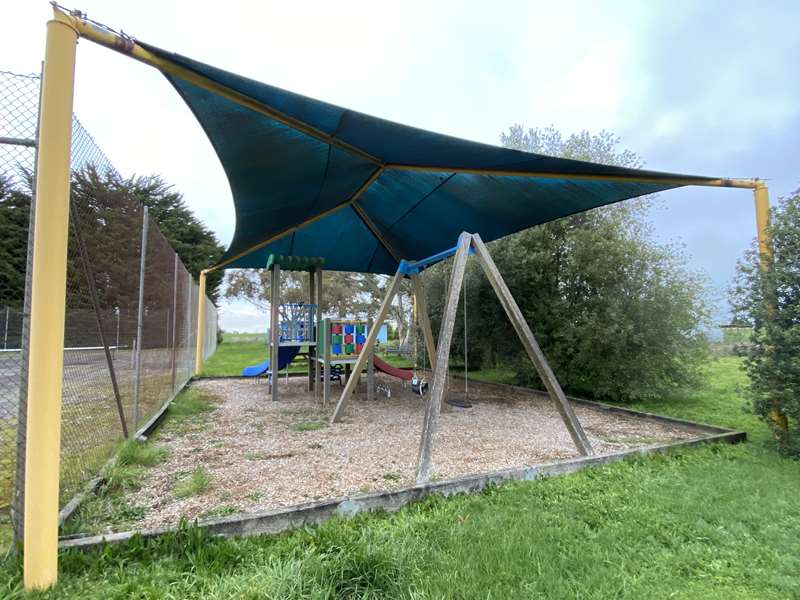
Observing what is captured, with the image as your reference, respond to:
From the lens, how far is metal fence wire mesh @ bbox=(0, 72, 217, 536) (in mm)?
2027

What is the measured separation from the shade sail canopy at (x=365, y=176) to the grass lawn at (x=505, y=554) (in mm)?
2505

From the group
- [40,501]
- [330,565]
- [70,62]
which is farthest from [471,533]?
[70,62]

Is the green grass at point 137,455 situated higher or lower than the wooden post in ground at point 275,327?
lower

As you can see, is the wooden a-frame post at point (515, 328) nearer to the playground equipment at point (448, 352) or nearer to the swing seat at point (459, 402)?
the playground equipment at point (448, 352)

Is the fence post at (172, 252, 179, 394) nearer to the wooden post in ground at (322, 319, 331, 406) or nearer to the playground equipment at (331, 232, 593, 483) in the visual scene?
the wooden post in ground at (322, 319, 331, 406)

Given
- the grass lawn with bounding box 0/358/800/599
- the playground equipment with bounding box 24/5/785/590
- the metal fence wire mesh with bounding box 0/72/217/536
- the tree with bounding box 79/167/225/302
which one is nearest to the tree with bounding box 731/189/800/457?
the playground equipment with bounding box 24/5/785/590

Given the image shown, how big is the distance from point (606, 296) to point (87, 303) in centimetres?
692

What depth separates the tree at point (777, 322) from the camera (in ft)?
12.5

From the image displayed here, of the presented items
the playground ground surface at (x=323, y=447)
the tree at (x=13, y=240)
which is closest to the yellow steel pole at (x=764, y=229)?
the playground ground surface at (x=323, y=447)

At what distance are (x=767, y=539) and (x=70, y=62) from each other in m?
4.26

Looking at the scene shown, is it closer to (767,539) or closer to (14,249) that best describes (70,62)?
(14,249)

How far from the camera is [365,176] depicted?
4.81 m

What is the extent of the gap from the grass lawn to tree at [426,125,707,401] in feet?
13.0

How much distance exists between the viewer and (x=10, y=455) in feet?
12.3
